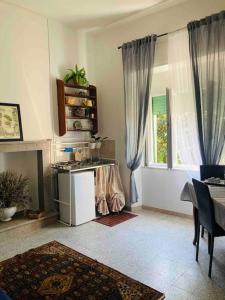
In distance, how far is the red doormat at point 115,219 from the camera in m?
3.58

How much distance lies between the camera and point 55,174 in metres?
3.79

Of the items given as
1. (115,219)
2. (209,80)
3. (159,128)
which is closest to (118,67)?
(159,128)

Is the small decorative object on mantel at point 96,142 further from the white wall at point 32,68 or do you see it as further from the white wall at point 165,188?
the white wall at point 165,188

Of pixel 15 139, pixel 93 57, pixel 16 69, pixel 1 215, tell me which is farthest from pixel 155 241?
pixel 93 57

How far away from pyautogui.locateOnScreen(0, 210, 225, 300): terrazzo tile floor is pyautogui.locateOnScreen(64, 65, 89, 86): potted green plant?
222cm

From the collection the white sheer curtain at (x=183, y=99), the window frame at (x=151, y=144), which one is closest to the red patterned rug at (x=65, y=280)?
the white sheer curtain at (x=183, y=99)

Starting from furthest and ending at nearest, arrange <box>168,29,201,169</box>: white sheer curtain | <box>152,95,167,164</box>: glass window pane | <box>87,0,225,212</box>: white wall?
1. <box>152,95,167,164</box>: glass window pane
2. <box>87,0,225,212</box>: white wall
3. <box>168,29,201,169</box>: white sheer curtain

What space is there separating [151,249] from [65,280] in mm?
1004

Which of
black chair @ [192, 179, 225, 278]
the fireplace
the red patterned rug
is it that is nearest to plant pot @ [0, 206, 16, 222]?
the fireplace

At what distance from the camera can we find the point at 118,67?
4133mm

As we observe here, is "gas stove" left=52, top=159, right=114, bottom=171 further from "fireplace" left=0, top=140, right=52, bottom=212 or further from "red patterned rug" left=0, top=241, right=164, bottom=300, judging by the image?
"red patterned rug" left=0, top=241, right=164, bottom=300

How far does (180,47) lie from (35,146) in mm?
2390

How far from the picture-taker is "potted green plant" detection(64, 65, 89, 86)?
3.98 meters

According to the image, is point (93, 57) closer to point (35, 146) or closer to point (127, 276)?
point (35, 146)
